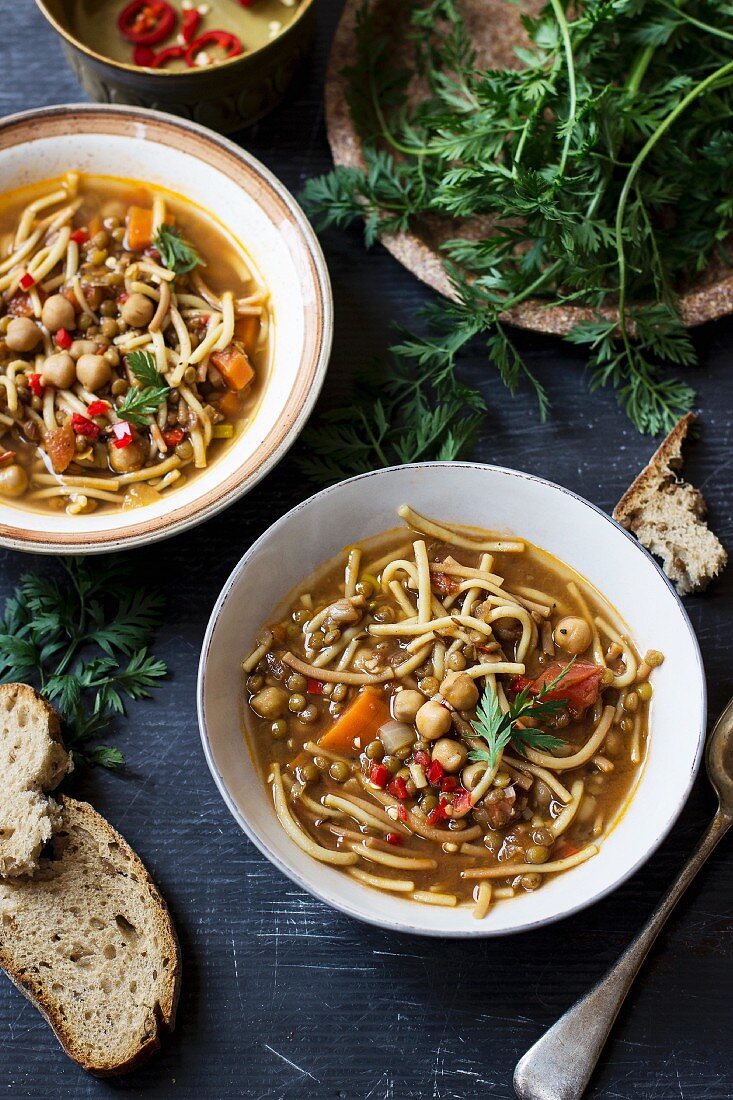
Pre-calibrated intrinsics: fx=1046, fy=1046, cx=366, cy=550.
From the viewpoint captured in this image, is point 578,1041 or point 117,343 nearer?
point 578,1041

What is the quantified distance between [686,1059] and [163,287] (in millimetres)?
3948

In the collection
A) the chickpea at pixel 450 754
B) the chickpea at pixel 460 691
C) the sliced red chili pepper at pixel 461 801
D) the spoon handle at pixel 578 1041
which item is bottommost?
the spoon handle at pixel 578 1041

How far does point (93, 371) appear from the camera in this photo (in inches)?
177

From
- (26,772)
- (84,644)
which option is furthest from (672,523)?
(26,772)

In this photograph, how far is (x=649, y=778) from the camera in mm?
4070

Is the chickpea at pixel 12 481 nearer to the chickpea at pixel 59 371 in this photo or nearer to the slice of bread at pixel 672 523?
the chickpea at pixel 59 371

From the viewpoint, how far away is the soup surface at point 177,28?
4961 millimetres

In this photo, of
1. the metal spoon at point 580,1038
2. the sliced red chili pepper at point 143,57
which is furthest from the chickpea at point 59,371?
the metal spoon at point 580,1038

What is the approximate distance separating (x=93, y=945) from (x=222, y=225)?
125 inches

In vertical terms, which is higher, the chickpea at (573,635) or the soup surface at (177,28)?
the soup surface at (177,28)

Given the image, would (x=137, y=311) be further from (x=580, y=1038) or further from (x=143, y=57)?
(x=580, y=1038)

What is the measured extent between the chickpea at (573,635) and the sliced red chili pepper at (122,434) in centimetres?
198

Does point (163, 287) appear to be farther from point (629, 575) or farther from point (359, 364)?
point (629, 575)

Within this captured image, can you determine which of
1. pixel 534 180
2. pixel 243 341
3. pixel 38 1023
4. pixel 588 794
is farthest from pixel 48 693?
pixel 534 180
